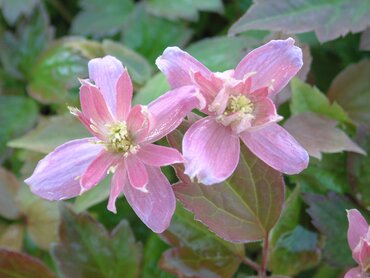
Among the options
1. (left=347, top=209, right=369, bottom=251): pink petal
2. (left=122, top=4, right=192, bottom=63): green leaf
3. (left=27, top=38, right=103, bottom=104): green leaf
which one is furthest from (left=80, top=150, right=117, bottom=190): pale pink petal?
(left=122, top=4, right=192, bottom=63): green leaf

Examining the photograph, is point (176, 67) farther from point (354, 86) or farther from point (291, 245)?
point (354, 86)

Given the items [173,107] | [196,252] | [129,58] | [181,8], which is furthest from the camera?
[181,8]

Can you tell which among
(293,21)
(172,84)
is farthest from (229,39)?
(172,84)

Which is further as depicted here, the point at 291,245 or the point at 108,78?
the point at 291,245

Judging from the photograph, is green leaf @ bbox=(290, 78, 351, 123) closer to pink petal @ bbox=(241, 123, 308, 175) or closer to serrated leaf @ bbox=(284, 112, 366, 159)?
serrated leaf @ bbox=(284, 112, 366, 159)

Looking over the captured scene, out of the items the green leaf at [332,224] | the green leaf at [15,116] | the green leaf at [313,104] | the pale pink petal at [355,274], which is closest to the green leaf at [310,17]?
the green leaf at [313,104]

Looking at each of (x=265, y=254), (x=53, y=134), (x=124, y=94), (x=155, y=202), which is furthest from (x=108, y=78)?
(x=53, y=134)
